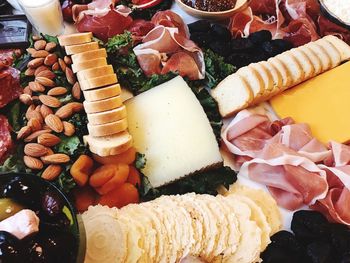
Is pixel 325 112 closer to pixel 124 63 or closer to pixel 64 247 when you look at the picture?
pixel 124 63

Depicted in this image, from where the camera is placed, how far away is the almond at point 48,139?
1725 mm

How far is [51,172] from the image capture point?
1.69 meters

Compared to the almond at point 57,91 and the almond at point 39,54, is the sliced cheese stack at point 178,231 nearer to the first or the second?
the almond at point 57,91

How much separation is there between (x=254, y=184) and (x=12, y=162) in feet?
2.92

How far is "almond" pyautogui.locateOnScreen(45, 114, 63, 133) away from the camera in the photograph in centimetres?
177

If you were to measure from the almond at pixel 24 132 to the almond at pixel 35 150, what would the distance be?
0.04 m

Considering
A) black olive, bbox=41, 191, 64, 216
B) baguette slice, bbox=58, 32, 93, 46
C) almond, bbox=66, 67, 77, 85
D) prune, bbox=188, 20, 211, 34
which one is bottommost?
prune, bbox=188, 20, 211, 34

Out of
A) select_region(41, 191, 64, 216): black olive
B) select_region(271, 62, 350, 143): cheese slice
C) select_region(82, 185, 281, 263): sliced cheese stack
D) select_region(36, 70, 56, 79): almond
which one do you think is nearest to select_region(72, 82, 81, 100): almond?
select_region(36, 70, 56, 79): almond

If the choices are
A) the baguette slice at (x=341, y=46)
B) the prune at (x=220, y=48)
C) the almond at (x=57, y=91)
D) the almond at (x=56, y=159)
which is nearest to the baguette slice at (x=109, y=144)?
the almond at (x=56, y=159)

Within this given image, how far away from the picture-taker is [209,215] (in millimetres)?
1594

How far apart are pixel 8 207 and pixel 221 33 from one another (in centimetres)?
131

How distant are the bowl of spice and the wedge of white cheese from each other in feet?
1.58

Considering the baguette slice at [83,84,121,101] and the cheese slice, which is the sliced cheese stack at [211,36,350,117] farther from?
the baguette slice at [83,84,121,101]

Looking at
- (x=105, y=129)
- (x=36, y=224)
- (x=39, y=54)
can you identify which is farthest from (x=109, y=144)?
(x=36, y=224)
